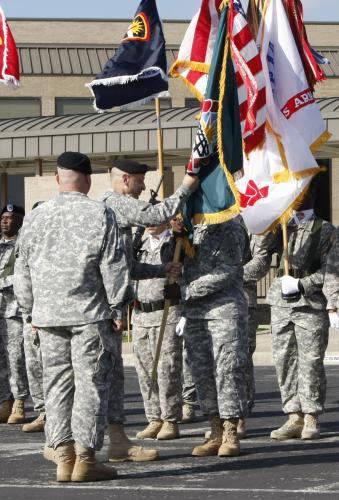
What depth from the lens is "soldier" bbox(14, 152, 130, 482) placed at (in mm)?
9211

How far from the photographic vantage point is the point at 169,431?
465 inches

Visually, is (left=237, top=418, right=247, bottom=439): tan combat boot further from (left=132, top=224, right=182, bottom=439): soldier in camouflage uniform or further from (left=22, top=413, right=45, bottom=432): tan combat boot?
(left=22, top=413, right=45, bottom=432): tan combat boot

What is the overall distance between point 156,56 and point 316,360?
11.1 ft

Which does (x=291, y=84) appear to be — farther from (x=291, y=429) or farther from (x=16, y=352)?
(x=16, y=352)

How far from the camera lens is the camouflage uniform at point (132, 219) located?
9.88m

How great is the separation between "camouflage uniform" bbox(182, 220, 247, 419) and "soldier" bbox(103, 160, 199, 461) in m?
0.39

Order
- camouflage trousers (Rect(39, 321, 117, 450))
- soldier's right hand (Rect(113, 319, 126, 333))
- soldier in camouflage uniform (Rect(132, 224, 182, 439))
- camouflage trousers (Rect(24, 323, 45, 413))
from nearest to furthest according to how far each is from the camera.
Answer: camouflage trousers (Rect(39, 321, 117, 450)) → soldier's right hand (Rect(113, 319, 126, 333)) → soldier in camouflage uniform (Rect(132, 224, 182, 439)) → camouflage trousers (Rect(24, 323, 45, 413))

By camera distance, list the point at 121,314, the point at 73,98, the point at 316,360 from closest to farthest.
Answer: the point at 121,314 → the point at 316,360 → the point at 73,98

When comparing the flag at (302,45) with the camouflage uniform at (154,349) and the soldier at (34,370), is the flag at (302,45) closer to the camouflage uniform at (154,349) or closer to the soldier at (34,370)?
the camouflage uniform at (154,349)

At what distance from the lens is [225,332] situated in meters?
10.5

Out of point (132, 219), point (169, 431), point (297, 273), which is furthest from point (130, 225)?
point (169, 431)

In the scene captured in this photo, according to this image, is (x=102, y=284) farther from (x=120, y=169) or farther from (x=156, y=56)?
(x=156, y=56)

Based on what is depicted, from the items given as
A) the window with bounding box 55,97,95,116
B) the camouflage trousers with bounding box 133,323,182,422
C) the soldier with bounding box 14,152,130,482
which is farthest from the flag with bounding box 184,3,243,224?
the window with bounding box 55,97,95,116

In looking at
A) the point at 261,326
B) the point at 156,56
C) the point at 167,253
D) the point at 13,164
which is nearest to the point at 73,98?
the point at 13,164
